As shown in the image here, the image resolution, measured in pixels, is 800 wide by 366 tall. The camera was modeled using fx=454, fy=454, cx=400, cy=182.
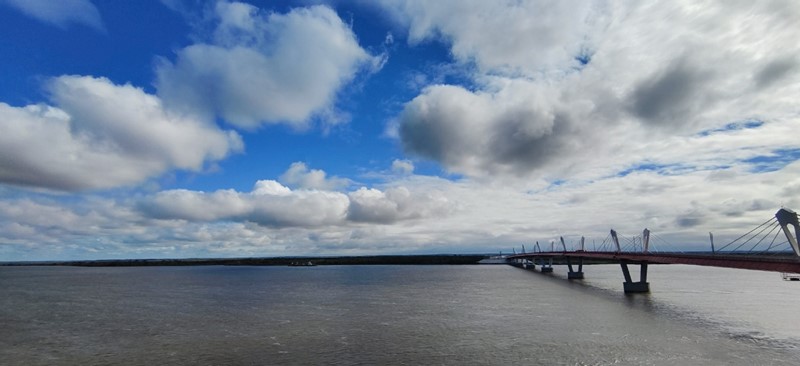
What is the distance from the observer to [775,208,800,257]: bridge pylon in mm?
60450

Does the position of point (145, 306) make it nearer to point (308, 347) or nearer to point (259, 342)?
point (259, 342)

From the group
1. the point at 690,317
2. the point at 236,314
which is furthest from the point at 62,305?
the point at 690,317

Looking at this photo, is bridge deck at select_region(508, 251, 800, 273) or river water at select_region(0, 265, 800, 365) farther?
bridge deck at select_region(508, 251, 800, 273)

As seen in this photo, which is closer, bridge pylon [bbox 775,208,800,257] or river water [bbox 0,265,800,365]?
river water [bbox 0,265,800,365]

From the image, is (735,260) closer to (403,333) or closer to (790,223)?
(790,223)

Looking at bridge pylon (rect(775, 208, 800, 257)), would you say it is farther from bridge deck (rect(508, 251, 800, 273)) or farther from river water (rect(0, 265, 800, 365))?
river water (rect(0, 265, 800, 365))

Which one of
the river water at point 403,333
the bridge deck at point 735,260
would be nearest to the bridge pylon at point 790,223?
the bridge deck at point 735,260

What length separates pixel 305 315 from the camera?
6975cm

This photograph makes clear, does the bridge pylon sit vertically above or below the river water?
above

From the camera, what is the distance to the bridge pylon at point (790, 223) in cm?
6045

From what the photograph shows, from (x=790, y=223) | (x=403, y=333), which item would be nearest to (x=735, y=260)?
(x=790, y=223)

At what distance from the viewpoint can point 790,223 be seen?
63.4 metres

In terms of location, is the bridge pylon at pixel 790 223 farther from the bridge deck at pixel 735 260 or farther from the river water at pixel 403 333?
the river water at pixel 403 333

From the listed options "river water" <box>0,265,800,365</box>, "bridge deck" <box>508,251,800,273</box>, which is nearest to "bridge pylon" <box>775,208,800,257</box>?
"bridge deck" <box>508,251,800,273</box>
